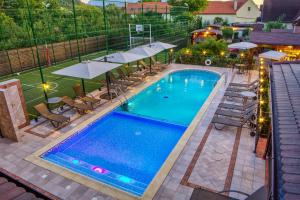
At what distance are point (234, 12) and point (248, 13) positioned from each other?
147 inches

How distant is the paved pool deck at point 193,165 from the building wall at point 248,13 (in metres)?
50.5

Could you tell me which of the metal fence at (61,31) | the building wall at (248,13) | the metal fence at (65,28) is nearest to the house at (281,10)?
the building wall at (248,13)

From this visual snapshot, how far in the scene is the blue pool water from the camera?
24.1 feet

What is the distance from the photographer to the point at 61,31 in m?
20.6

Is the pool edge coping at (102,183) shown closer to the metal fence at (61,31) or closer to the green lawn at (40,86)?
the green lawn at (40,86)

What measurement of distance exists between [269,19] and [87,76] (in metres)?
42.1

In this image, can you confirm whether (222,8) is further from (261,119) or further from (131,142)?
(131,142)

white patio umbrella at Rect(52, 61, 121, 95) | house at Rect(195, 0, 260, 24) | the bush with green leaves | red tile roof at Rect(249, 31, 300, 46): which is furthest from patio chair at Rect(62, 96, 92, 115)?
house at Rect(195, 0, 260, 24)

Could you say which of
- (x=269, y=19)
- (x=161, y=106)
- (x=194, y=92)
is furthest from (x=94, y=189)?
(x=269, y=19)

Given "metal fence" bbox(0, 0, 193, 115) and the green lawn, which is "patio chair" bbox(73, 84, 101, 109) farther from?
"metal fence" bbox(0, 0, 193, 115)

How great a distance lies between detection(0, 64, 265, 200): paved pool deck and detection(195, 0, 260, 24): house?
156ft

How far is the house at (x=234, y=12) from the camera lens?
2020 inches

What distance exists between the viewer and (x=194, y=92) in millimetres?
14781

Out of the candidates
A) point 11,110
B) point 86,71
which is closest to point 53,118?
point 11,110
